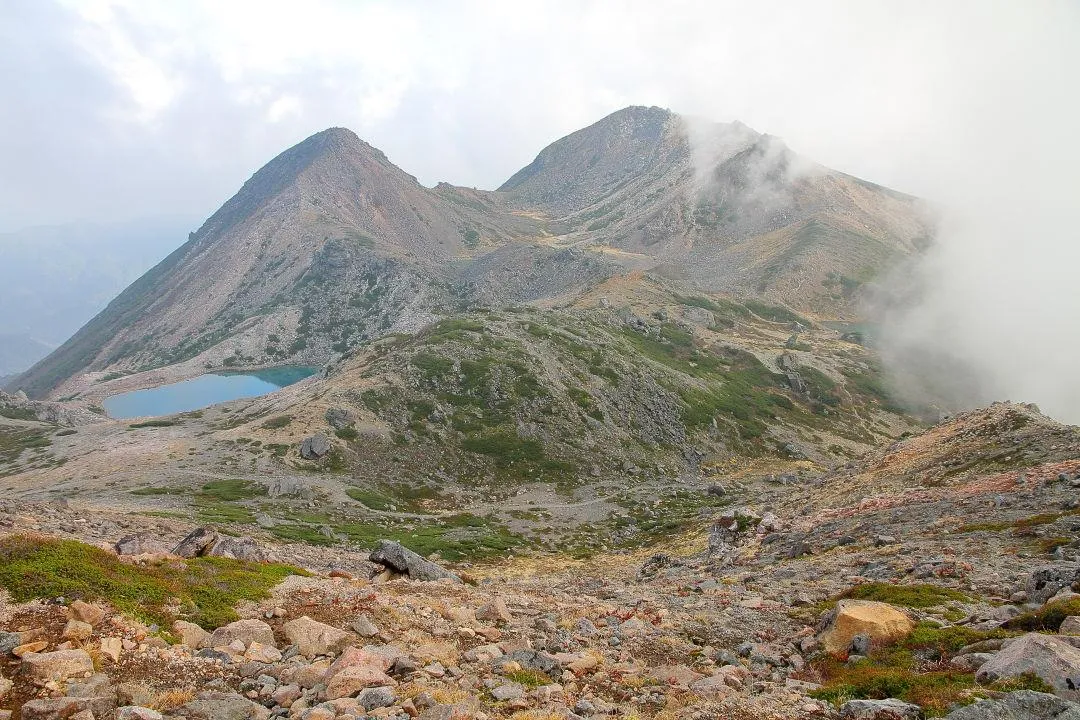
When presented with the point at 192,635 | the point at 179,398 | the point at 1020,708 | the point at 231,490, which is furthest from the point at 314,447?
the point at 179,398

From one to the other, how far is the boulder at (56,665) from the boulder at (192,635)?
2673mm

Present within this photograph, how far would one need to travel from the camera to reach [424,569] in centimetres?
3089

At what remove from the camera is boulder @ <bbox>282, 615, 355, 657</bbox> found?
1673 centimetres

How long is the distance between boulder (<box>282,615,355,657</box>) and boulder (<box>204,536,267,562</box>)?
35.4 ft

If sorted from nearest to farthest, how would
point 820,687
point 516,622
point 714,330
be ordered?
point 820,687
point 516,622
point 714,330

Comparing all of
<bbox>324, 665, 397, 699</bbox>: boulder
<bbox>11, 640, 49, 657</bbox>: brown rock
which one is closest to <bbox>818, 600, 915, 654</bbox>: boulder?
<bbox>324, 665, 397, 699</bbox>: boulder

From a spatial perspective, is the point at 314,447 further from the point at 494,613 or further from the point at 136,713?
the point at 136,713

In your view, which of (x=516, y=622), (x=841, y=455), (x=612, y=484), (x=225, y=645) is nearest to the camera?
(x=225, y=645)

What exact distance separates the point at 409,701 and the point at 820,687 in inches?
416

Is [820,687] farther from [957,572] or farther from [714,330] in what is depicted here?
[714,330]

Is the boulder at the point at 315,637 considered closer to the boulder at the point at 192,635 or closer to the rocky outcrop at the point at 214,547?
the boulder at the point at 192,635

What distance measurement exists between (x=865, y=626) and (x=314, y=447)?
78.2 meters

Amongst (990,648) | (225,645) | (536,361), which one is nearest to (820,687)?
(990,648)

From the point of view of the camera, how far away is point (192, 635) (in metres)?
16.1
